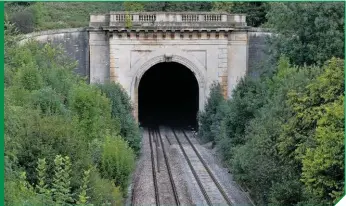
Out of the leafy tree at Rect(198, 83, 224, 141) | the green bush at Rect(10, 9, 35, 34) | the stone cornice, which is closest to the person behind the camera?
the leafy tree at Rect(198, 83, 224, 141)

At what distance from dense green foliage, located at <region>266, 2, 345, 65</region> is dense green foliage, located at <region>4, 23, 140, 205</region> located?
8378 millimetres

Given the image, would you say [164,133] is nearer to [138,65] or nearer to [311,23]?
[138,65]

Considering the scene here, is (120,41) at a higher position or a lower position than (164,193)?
higher

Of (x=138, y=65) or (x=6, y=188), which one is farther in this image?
(x=138, y=65)

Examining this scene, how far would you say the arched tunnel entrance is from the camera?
158 feet

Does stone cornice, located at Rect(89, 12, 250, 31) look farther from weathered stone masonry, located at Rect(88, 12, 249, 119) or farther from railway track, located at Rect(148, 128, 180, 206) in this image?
railway track, located at Rect(148, 128, 180, 206)

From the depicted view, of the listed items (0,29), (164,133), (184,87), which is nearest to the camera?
(0,29)

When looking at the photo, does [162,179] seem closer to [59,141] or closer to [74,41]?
[59,141]

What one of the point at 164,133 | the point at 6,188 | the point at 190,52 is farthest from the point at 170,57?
the point at 6,188


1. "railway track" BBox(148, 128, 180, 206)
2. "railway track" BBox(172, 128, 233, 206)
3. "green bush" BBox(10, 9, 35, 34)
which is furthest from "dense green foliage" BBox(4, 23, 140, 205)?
"green bush" BBox(10, 9, 35, 34)

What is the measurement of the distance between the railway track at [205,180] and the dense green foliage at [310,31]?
6535mm

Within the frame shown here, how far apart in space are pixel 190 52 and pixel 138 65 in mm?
3039

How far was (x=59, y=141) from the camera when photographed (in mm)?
17422

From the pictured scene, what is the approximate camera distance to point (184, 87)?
50.5m
